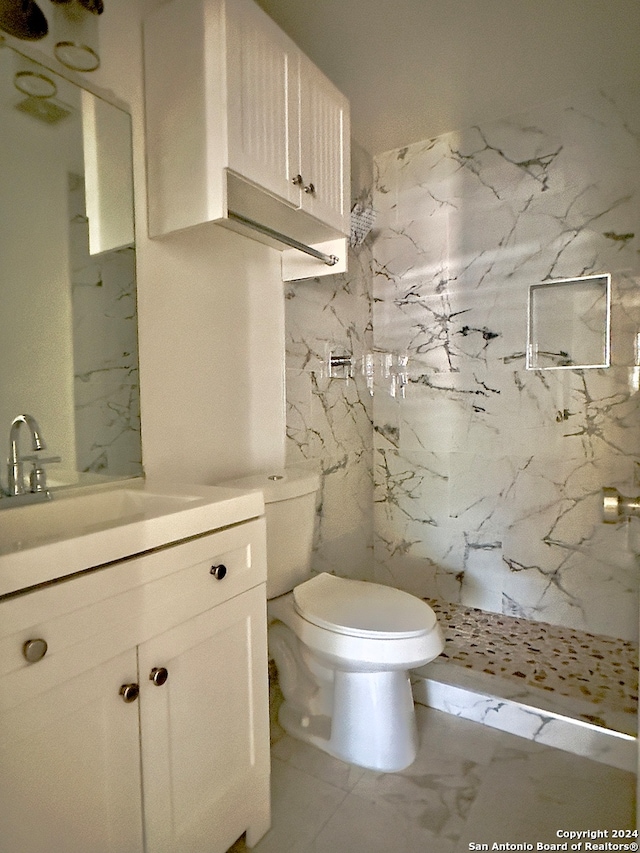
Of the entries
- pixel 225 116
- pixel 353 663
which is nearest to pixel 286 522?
pixel 353 663

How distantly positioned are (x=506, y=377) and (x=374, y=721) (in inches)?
64.4

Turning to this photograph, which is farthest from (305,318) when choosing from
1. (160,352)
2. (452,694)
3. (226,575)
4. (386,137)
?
(452,694)

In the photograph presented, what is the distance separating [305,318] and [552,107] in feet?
4.90

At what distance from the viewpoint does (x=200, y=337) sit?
1.68 meters

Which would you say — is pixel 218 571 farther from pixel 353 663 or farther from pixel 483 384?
pixel 483 384

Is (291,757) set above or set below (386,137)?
below

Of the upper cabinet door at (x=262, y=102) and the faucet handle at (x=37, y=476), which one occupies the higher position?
the upper cabinet door at (x=262, y=102)

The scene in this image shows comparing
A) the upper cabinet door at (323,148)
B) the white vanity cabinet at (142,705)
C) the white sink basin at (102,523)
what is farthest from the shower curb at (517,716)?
the upper cabinet door at (323,148)

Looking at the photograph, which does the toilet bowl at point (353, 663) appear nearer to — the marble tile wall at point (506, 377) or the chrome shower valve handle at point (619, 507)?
the chrome shower valve handle at point (619, 507)

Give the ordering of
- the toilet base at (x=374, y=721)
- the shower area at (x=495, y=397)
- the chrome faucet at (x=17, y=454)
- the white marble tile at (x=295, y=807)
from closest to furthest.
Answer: the chrome faucet at (x=17, y=454)
the white marble tile at (x=295, y=807)
the toilet base at (x=374, y=721)
the shower area at (x=495, y=397)

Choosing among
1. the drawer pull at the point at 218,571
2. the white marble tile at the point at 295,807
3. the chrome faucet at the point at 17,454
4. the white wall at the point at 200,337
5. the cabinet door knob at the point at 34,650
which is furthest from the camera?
the white wall at the point at 200,337

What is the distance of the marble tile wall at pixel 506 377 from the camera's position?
2174 mm

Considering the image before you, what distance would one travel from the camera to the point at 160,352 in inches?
60.7

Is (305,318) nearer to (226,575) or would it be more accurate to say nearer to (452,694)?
(226,575)
